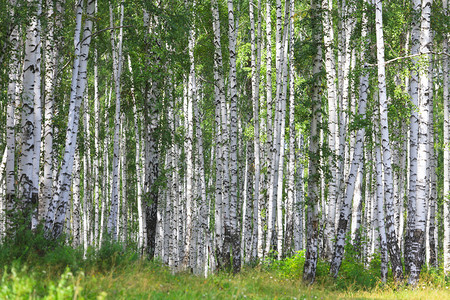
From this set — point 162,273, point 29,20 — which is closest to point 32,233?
point 162,273

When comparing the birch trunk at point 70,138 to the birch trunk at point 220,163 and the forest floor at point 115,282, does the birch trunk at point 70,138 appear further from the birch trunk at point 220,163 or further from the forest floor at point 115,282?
the birch trunk at point 220,163

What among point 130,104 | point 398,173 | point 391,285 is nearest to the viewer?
point 391,285

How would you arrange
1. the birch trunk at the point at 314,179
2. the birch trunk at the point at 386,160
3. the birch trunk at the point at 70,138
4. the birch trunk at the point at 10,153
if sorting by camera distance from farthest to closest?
the birch trunk at the point at 314,179 < the birch trunk at the point at 386,160 < the birch trunk at the point at 70,138 < the birch trunk at the point at 10,153

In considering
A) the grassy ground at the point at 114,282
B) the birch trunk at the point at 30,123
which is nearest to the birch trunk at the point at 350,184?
the grassy ground at the point at 114,282

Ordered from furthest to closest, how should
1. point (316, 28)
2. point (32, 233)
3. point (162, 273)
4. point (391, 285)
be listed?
1. point (316, 28)
2. point (391, 285)
3. point (162, 273)
4. point (32, 233)

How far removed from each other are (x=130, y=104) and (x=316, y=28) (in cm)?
843

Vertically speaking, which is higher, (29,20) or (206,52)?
(206,52)

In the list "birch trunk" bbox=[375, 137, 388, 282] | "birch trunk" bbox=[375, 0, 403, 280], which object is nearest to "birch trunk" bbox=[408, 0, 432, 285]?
"birch trunk" bbox=[375, 0, 403, 280]

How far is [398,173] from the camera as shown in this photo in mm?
20484

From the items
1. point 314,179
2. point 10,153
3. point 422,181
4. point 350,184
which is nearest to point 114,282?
point 10,153

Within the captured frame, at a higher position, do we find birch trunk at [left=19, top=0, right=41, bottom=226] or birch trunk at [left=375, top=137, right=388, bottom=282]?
birch trunk at [left=19, top=0, right=41, bottom=226]

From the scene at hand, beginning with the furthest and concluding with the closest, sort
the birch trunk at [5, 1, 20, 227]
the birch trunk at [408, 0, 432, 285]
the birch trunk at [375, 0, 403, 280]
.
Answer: the birch trunk at [375, 0, 403, 280]
the birch trunk at [408, 0, 432, 285]
the birch trunk at [5, 1, 20, 227]

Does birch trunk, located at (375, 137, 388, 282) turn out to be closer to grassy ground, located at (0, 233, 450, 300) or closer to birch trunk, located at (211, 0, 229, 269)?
grassy ground, located at (0, 233, 450, 300)

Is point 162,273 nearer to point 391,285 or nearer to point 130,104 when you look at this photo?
point 391,285
